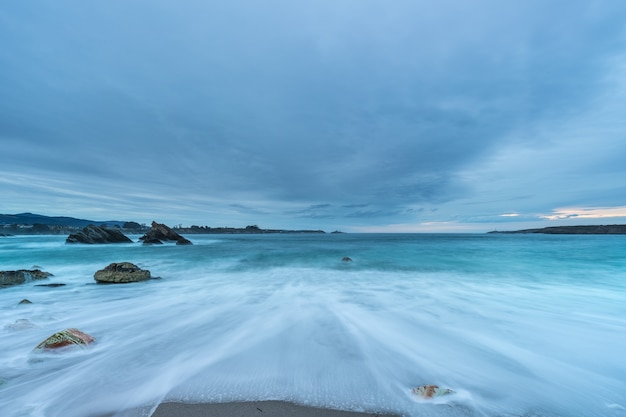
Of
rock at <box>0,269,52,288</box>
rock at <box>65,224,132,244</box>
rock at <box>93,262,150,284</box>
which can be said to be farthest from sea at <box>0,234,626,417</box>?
rock at <box>65,224,132,244</box>

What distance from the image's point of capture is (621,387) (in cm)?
320

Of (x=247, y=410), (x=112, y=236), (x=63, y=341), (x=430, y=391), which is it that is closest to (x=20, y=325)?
(x=63, y=341)

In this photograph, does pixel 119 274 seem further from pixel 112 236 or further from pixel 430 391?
pixel 112 236

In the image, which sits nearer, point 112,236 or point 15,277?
point 15,277

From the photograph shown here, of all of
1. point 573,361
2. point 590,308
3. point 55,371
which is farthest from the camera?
point 590,308

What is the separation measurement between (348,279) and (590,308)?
284 inches

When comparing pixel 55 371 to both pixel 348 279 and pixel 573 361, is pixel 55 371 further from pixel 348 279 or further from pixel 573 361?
pixel 348 279

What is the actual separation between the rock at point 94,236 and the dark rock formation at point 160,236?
3.78m

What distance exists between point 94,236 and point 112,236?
230cm

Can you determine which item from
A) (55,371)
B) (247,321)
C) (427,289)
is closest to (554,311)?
(427,289)

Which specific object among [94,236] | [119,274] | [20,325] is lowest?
[20,325]

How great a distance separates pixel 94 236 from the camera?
36062mm

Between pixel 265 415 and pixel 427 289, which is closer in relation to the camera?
pixel 265 415

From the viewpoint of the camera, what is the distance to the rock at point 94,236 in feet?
115
